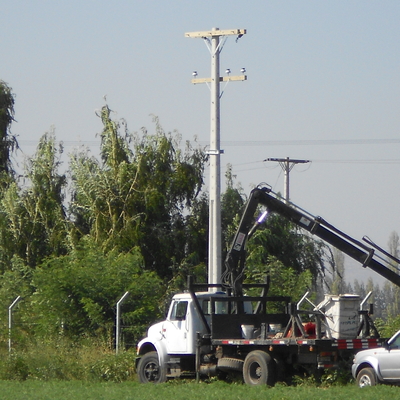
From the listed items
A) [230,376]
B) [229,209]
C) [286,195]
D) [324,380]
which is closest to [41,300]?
[230,376]

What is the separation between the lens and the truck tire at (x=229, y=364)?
62.0 ft

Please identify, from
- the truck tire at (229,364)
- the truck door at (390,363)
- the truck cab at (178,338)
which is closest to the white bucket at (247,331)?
the truck cab at (178,338)

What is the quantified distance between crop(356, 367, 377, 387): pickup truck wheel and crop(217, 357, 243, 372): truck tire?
2.90 meters

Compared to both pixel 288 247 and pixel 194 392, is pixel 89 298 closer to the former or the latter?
pixel 194 392

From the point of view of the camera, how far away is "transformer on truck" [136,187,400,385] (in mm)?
18031

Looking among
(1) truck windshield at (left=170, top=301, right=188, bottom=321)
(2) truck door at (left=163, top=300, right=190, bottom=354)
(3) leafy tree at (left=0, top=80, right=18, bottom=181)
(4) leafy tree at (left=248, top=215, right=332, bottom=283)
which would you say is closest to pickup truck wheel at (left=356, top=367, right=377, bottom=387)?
→ (2) truck door at (left=163, top=300, right=190, bottom=354)

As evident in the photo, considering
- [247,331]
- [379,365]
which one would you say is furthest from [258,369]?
[379,365]

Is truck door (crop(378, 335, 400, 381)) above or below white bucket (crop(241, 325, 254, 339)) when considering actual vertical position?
below

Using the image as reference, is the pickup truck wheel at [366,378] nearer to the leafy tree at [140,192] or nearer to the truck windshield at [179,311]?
Result: the truck windshield at [179,311]

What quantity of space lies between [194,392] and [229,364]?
122 inches

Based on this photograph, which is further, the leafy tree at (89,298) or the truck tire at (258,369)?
the leafy tree at (89,298)

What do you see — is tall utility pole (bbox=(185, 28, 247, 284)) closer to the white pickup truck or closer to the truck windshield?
the truck windshield

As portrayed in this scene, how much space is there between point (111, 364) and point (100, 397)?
21.3 ft

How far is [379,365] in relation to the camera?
16.9 meters
